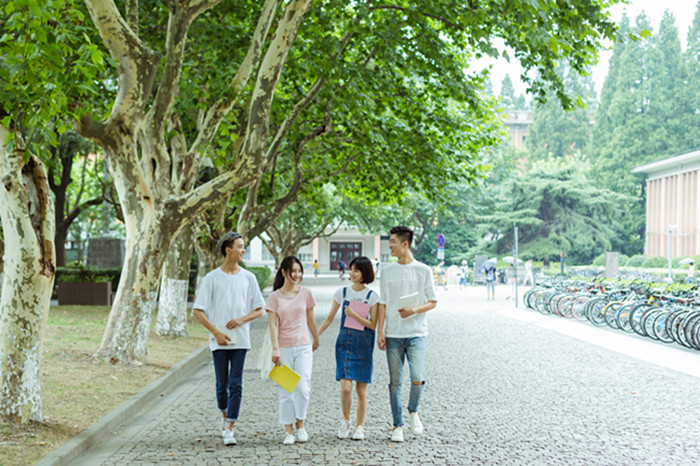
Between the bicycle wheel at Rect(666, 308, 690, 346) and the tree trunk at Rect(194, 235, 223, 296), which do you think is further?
the tree trunk at Rect(194, 235, 223, 296)

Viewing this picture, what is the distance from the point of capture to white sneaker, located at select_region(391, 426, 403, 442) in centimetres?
650

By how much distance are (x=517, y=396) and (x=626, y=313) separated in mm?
9455

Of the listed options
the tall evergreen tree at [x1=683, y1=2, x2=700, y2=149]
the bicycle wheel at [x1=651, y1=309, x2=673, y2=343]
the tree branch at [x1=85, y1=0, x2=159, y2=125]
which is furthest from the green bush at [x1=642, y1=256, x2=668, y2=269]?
the tree branch at [x1=85, y1=0, x2=159, y2=125]

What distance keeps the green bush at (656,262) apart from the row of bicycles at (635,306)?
2993cm

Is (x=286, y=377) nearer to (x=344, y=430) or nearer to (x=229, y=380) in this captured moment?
(x=229, y=380)

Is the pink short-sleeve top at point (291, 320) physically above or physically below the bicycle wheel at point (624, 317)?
above

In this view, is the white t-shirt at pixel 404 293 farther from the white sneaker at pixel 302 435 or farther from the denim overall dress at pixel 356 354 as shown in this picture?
the white sneaker at pixel 302 435

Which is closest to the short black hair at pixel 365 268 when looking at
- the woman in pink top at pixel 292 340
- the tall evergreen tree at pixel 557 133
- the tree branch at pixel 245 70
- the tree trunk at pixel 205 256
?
the woman in pink top at pixel 292 340

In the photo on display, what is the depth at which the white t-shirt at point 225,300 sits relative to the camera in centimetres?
639

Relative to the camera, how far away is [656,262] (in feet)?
167

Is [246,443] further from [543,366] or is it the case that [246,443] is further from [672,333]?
[672,333]

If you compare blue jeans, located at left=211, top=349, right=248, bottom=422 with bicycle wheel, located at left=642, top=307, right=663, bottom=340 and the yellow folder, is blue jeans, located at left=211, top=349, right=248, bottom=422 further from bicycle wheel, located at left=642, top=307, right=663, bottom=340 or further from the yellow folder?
bicycle wheel, located at left=642, top=307, right=663, bottom=340

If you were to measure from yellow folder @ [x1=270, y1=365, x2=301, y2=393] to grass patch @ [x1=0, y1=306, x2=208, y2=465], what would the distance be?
1.79 metres

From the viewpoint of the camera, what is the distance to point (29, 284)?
6645 mm
